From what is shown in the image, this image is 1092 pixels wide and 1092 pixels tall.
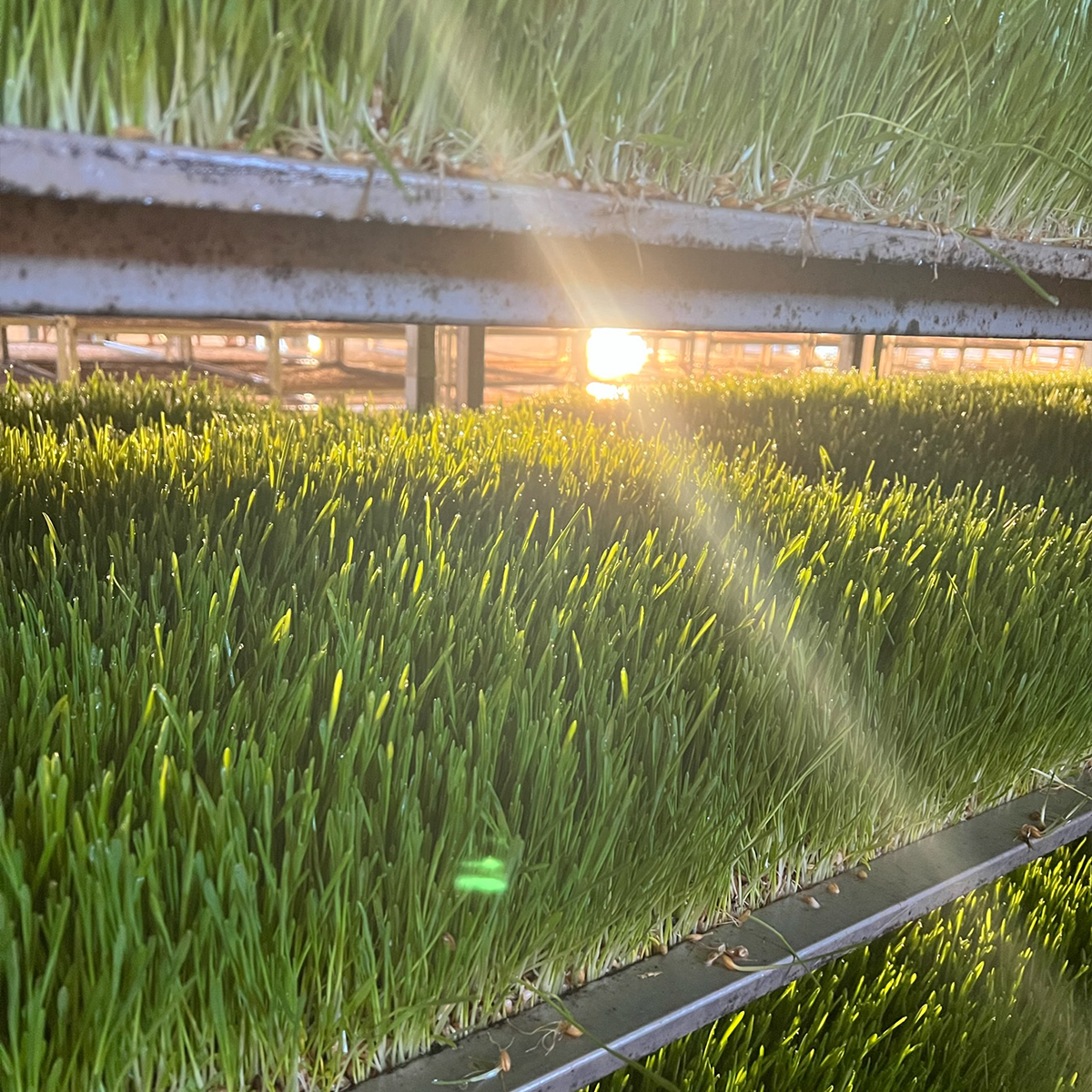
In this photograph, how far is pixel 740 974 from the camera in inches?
25.0

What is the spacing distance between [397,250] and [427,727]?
0.32 metres

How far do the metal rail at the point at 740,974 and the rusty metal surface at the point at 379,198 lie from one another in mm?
483

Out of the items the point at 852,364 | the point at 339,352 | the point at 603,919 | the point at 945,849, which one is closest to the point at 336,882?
the point at 603,919

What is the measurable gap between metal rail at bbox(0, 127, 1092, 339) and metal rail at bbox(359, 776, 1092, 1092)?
439mm

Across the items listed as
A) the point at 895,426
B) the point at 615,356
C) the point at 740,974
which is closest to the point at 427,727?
the point at 740,974

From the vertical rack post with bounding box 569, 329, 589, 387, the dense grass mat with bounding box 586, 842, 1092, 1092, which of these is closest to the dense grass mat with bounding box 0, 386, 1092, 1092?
the dense grass mat with bounding box 586, 842, 1092, 1092

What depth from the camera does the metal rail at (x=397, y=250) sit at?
0.37 meters

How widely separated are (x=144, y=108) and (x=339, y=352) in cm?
522

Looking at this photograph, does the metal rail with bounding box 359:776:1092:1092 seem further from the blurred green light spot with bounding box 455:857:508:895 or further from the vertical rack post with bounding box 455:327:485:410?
the vertical rack post with bounding box 455:327:485:410

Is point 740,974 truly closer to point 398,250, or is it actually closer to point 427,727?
point 427,727

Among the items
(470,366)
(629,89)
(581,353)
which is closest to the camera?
(629,89)

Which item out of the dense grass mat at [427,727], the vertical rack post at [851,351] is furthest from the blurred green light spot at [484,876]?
the vertical rack post at [851,351]

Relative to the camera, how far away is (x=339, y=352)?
542 centimetres

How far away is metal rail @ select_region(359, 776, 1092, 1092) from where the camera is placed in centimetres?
54
